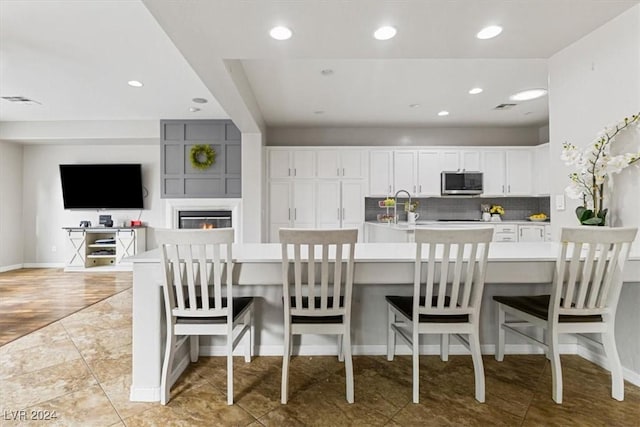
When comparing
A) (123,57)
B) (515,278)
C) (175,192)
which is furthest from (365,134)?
(515,278)

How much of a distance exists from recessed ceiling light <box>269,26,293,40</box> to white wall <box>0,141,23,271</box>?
6675 mm

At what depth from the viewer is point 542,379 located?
7.02 ft

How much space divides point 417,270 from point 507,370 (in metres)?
1.16

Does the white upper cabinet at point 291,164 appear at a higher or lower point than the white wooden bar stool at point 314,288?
higher

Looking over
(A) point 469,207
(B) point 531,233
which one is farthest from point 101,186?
(B) point 531,233

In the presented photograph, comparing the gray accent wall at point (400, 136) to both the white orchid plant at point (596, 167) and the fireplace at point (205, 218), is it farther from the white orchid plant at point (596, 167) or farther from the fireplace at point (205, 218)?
the white orchid plant at point (596, 167)

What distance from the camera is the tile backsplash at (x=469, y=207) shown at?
19.5 feet

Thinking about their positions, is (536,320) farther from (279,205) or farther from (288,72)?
(279,205)

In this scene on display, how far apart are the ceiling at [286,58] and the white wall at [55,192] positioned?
986 mm

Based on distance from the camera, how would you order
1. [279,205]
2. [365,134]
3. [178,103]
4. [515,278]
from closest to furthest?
1. [515,278]
2. [178,103]
3. [279,205]
4. [365,134]

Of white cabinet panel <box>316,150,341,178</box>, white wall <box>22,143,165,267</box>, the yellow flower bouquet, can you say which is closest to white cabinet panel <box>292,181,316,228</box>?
white cabinet panel <box>316,150,341,178</box>

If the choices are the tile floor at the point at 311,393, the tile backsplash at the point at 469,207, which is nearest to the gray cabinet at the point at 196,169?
the tile backsplash at the point at 469,207

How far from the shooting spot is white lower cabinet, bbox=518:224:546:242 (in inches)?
201

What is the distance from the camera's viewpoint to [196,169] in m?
5.69
